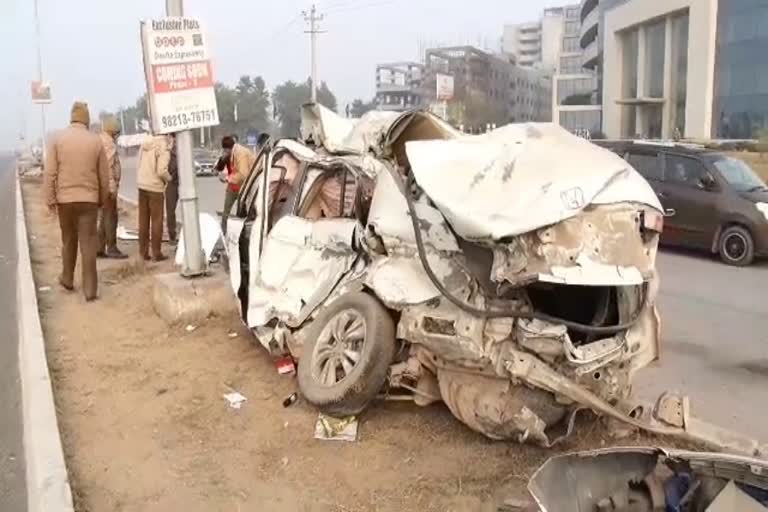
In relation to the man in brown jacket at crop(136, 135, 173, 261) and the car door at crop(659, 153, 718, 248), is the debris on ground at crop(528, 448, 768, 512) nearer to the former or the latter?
the man in brown jacket at crop(136, 135, 173, 261)

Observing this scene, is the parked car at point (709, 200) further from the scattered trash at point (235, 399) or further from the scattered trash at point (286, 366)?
A: the scattered trash at point (235, 399)

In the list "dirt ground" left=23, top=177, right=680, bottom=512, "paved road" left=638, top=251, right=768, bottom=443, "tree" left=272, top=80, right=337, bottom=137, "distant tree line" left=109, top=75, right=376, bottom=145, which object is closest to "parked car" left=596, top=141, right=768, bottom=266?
"paved road" left=638, top=251, right=768, bottom=443

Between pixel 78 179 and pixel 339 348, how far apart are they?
4.44 metres

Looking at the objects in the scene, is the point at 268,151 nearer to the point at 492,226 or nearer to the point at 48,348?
the point at 48,348

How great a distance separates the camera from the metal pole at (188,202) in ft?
27.0

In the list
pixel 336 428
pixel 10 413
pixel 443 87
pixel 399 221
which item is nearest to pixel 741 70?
pixel 443 87

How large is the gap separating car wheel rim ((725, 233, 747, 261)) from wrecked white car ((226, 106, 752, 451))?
26.1ft

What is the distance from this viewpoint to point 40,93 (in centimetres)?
3488

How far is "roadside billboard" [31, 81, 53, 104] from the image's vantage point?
34.5 meters

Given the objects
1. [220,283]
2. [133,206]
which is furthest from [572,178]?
[133,206]

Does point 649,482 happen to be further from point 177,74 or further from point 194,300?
point 177,74

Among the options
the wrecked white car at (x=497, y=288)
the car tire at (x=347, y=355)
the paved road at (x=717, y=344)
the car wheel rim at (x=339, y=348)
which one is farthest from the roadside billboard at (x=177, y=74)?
the paved road at (x=717, y=344)

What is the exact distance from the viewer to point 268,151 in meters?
7.05

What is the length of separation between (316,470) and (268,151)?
3.25 m
